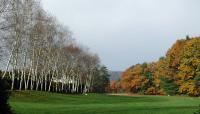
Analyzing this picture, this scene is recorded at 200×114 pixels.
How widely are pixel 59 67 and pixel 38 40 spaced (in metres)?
39.4

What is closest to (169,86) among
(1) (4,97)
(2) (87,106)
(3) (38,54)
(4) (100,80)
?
(3) (38,54)

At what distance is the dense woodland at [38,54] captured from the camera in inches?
2477

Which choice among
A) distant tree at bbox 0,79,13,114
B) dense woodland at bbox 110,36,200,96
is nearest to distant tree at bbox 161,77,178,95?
dense woodland at bbox 110,36,200,96

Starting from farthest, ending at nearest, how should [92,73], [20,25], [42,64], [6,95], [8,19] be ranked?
[92,73], [42,64], [20,25], [8,19], [6,95]

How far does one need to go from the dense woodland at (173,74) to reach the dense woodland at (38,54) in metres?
14.1

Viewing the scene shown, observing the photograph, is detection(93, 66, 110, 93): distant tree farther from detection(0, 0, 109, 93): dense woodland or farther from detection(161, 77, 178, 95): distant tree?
detection(161, 77, 178, 95): distant tree

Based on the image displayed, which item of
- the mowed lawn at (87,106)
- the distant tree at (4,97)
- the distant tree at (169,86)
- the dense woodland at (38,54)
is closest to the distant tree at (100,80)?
the dense woodland at (38,54)

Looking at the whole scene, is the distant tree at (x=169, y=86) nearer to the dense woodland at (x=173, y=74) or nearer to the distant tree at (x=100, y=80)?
the dense woodland at (x=173, y=74)

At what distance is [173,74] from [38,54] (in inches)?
1721

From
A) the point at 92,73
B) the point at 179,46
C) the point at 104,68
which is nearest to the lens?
the point at 179,46

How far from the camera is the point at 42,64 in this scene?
9794 centimetres

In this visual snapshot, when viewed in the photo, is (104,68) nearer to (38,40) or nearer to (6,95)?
(38,40)

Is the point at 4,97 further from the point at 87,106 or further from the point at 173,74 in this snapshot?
the point at 173,74

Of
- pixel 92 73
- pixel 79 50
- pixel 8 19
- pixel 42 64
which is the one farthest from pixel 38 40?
pixel 92 73
